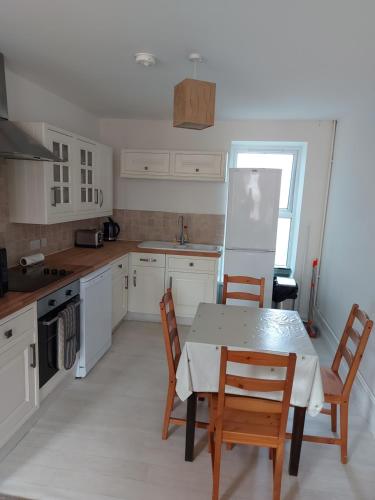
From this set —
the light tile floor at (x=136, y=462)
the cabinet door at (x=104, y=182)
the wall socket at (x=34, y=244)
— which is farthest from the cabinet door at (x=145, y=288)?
the light tile floor at (x=136, y=462)

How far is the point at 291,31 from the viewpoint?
175 centimetres

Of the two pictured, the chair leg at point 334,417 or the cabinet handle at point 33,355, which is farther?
the chair leg at point 334,417

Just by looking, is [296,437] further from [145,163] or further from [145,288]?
[145,163]

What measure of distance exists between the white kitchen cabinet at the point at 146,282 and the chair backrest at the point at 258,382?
2.26m

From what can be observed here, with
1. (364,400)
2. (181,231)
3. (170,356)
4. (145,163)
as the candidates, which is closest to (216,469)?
(170,356)

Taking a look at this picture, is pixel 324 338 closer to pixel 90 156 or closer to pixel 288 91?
pixel 288 91

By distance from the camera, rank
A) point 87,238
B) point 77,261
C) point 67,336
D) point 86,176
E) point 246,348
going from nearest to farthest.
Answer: point 246,348 < point 67,336 < point 77,261 < point 86,176 < point 87,238

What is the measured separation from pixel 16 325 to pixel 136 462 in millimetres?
1024

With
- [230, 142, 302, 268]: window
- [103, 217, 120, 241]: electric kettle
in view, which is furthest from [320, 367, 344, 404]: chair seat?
[103, 217, 120, 241]: electric kettle

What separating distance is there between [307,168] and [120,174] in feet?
7.30

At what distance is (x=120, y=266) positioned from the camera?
11.1 feet

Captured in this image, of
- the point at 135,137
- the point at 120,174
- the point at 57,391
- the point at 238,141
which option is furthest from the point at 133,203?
the point at 57,391

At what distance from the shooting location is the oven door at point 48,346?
2.06 m

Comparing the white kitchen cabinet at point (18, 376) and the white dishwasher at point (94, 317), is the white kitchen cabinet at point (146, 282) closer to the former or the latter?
the white dishwasher at point (94, 317)
